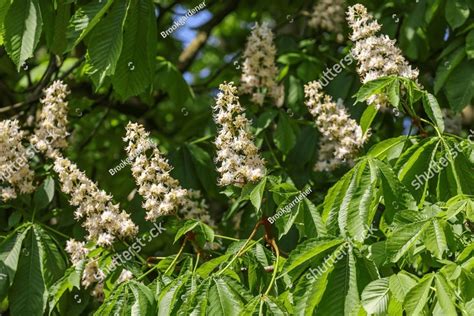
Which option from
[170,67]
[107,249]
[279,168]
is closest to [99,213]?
[107,249]

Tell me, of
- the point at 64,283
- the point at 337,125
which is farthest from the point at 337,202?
the point at 64,283

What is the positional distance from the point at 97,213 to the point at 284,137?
103cm

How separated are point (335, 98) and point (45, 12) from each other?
1518 millimetres

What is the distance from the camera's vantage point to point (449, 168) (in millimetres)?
2732

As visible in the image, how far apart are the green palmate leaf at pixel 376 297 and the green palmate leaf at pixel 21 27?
4.71 ft

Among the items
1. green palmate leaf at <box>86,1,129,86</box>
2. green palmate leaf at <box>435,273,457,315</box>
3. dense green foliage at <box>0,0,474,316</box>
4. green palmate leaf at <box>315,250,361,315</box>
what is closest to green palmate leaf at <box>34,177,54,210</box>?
dense green foliage at <box>0,0,474,316</box>

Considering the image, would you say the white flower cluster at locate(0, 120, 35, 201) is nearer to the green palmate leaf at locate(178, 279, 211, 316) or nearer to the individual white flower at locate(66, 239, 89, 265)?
the individual white flower at locate(66, 239, 89, 265)

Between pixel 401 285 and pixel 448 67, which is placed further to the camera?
pixel 448 67

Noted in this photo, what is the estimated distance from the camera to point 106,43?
9.86 feet

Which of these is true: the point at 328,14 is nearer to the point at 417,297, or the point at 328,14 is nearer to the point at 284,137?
the point at 284,137

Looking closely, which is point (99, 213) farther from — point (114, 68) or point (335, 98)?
point (335, 98)

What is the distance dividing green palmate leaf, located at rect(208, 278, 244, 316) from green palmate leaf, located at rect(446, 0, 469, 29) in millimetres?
1792

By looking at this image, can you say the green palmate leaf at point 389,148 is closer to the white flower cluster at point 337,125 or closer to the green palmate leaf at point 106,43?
the white flower cluster at point 337,125

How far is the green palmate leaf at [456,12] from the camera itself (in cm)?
370
